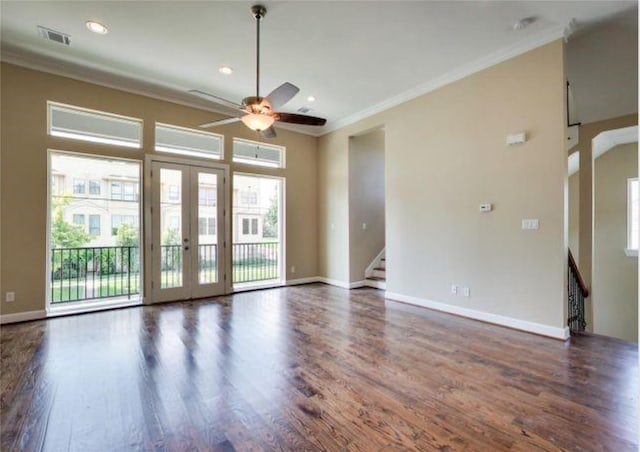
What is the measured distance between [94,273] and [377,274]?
16.9 ft

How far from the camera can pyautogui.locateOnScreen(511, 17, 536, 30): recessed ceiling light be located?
3.25 m

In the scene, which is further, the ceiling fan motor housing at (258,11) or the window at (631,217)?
the window at (631,217)

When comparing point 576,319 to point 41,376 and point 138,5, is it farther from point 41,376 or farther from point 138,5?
point 138,5

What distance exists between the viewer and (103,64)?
4.21 meters

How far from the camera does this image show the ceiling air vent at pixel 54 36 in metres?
3.46

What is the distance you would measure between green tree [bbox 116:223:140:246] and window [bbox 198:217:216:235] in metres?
0.97

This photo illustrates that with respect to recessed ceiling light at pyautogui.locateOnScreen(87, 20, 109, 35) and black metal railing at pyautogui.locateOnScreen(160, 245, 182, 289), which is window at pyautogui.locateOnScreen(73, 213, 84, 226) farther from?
recessed ceiling light at pyautogui.locateOnScreen(87, 20, 109, 35)

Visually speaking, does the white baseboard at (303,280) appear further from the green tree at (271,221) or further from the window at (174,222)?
the window at (174,222)

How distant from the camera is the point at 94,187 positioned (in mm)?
4793

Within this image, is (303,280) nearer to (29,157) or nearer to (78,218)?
(78,218)

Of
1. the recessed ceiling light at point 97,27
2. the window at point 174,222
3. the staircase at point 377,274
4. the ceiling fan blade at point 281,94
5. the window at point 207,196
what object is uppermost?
the recessed ceiling light at point 97,27

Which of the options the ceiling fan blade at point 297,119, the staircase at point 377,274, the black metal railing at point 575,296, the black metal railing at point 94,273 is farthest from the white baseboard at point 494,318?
the black metal railing at point 94,273

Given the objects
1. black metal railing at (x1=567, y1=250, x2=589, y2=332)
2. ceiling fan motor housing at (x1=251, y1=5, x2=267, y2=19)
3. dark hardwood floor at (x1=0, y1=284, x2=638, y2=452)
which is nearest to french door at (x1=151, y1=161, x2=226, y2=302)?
dark hardwood floor at (x1=0, y1=284, x2=638, y2=452)

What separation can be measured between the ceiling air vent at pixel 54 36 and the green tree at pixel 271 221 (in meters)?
3.96
